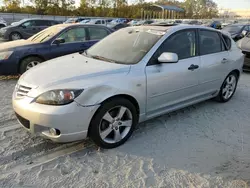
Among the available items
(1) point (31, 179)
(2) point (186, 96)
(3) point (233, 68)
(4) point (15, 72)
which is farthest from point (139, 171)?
(4) point (15, 72)

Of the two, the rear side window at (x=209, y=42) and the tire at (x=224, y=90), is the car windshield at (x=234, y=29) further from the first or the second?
the rear side window at (x=209, y=42)

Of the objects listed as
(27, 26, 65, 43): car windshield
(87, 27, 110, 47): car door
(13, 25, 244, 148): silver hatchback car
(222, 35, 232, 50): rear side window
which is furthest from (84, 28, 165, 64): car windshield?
(87, 27, 110, 47): car door

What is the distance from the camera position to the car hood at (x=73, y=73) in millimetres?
2885

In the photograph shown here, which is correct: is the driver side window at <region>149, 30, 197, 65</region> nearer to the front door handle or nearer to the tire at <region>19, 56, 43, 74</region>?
the front door handle

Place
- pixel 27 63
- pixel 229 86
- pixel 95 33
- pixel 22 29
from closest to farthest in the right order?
1. pixel 229 86
2. pixel 27 63
3. pixel 95 33
4. pixel 22 29

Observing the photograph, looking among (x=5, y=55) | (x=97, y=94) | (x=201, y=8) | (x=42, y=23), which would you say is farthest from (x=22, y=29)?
(x=201, y=8)

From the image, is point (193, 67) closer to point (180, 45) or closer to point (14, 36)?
point (180, 45)

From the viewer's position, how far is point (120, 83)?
3.04 metres

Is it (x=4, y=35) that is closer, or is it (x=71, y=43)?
(x=71, y=43)

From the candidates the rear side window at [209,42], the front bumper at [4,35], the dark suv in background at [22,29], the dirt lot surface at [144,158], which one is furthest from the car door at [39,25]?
the rear side window at [209,42]

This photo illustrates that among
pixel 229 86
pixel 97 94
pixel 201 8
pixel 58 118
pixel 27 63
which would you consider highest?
pixel 201 8

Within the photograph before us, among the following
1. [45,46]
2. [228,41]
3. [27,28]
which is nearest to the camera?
[228,41]

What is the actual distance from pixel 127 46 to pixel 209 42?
5.32 ft

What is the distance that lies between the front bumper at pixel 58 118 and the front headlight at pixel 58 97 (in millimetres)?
49
